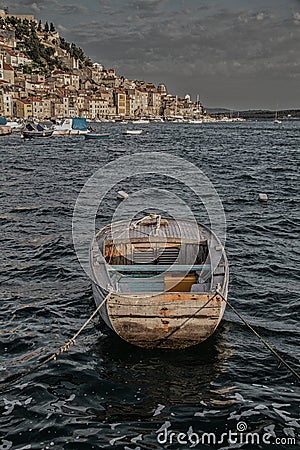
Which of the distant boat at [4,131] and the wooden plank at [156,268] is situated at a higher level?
the distant boat at [4,131]

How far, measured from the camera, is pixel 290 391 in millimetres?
8516

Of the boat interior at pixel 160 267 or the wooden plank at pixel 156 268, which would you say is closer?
the boat interior at pixel 160 267

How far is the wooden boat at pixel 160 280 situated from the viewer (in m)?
9.05

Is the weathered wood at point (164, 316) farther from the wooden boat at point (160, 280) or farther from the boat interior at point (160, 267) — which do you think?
the boat interior at point (160, 267)

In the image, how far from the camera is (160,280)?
11312 millimetres

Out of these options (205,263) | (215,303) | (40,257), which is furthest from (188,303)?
(40,257)

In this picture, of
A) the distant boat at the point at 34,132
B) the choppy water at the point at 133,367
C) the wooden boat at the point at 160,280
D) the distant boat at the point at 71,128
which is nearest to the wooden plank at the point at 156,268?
the wooden boat at the point at 160,280

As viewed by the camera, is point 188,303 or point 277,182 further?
point 277,182

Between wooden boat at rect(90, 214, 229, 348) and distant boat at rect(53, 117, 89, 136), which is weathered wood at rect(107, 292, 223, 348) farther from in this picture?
distant boat at rect(53, 117, 89, 136)

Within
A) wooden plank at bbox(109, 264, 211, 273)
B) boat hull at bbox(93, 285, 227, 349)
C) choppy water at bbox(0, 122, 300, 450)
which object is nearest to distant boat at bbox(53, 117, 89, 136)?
choppy water at bbox(0, 122, 300, 450)

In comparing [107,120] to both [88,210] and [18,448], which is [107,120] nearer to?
[88,210]

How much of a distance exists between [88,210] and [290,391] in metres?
16.8

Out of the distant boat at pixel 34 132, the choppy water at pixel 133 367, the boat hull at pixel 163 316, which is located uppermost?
the distant boat at pixel 34 132

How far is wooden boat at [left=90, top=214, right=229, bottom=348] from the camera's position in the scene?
9047 mm
